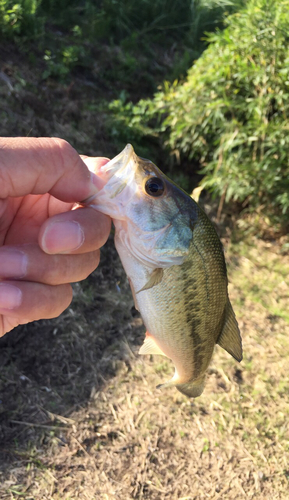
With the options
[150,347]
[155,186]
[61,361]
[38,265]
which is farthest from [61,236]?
[61,361]

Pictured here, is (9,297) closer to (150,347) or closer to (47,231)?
(47,231)

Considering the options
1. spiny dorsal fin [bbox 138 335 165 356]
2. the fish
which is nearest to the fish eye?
the fish

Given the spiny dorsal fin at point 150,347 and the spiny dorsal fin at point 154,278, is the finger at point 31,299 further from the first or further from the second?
the spiny dorsal fin at point 150,347

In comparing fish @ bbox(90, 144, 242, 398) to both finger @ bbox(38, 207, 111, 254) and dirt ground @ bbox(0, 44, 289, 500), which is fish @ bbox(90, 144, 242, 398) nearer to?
finger @ bbox(38, 207, 111, 254)

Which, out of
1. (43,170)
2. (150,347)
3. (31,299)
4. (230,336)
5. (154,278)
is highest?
(43,170)

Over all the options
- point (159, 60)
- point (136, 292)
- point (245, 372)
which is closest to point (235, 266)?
point (245, 372)

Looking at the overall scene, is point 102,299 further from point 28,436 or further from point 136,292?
point 136,292
